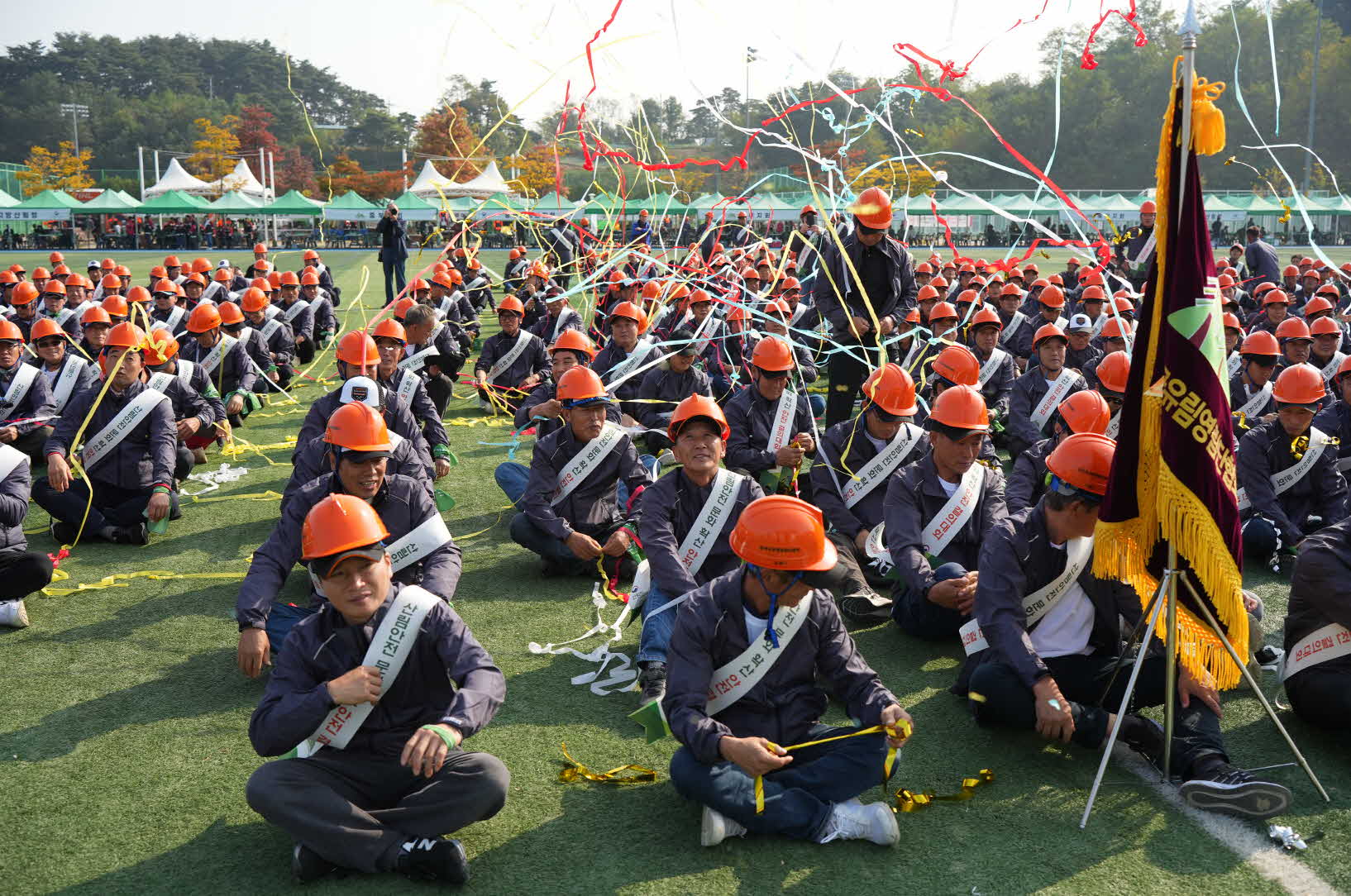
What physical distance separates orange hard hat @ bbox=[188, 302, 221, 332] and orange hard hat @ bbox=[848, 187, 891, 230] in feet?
23.4

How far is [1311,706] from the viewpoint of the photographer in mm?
5258

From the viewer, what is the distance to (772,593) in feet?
14.3

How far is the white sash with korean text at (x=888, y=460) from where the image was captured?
7.60 m

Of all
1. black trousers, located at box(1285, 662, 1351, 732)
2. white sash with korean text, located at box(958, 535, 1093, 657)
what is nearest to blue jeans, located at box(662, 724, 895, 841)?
white sash with korean text, located at box(958, 535, 1093, 657)

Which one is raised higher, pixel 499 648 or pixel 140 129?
pixel 140 129

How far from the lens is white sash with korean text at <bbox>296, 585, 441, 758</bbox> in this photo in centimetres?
434

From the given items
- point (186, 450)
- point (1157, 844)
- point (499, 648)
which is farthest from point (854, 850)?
point (186, 450)

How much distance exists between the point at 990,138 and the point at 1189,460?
5575cm

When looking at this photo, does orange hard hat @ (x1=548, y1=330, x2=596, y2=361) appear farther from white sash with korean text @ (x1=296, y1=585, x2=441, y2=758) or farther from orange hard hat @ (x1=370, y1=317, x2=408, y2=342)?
white sash with korean text @ (x1=296, y1=585, x2=441, y2=758)

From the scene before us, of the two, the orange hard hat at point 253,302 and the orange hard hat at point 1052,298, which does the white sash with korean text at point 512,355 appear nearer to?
the orange hard hat at point 253,302

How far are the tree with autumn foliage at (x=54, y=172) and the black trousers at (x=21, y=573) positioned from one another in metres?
63.1

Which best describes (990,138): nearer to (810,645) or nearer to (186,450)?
(186,450)

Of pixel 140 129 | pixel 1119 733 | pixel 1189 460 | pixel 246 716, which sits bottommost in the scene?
pixel 246 716

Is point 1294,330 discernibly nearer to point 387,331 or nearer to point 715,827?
point 387,331
